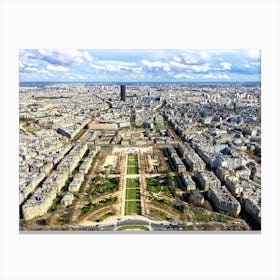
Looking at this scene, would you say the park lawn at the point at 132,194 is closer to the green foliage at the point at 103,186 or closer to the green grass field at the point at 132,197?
the green grass field at the point at 132,197

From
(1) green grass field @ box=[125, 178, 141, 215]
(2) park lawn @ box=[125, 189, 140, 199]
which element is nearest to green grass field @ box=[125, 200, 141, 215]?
(1) green grass field @ box=[125, 178, 141, 215]

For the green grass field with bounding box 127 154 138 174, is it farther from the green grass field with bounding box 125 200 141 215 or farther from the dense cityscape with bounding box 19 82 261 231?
the green grass field with bounding box 125 200 141 215

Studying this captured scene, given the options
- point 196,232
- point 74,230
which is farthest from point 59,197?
point 196,232

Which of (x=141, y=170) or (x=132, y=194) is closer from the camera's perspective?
(x=132, y=194)

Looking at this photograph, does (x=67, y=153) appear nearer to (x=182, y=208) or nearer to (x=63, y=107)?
(x=182, y=208)

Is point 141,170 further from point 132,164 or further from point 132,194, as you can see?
point 132,194

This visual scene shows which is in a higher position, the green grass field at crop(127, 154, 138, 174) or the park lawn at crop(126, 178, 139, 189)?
the green grass field at crop(127, 154, 138, 174)

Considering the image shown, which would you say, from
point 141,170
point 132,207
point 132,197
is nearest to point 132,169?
point 141,170

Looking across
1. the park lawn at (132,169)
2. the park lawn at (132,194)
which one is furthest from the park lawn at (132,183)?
the park lawn at (132,169)
